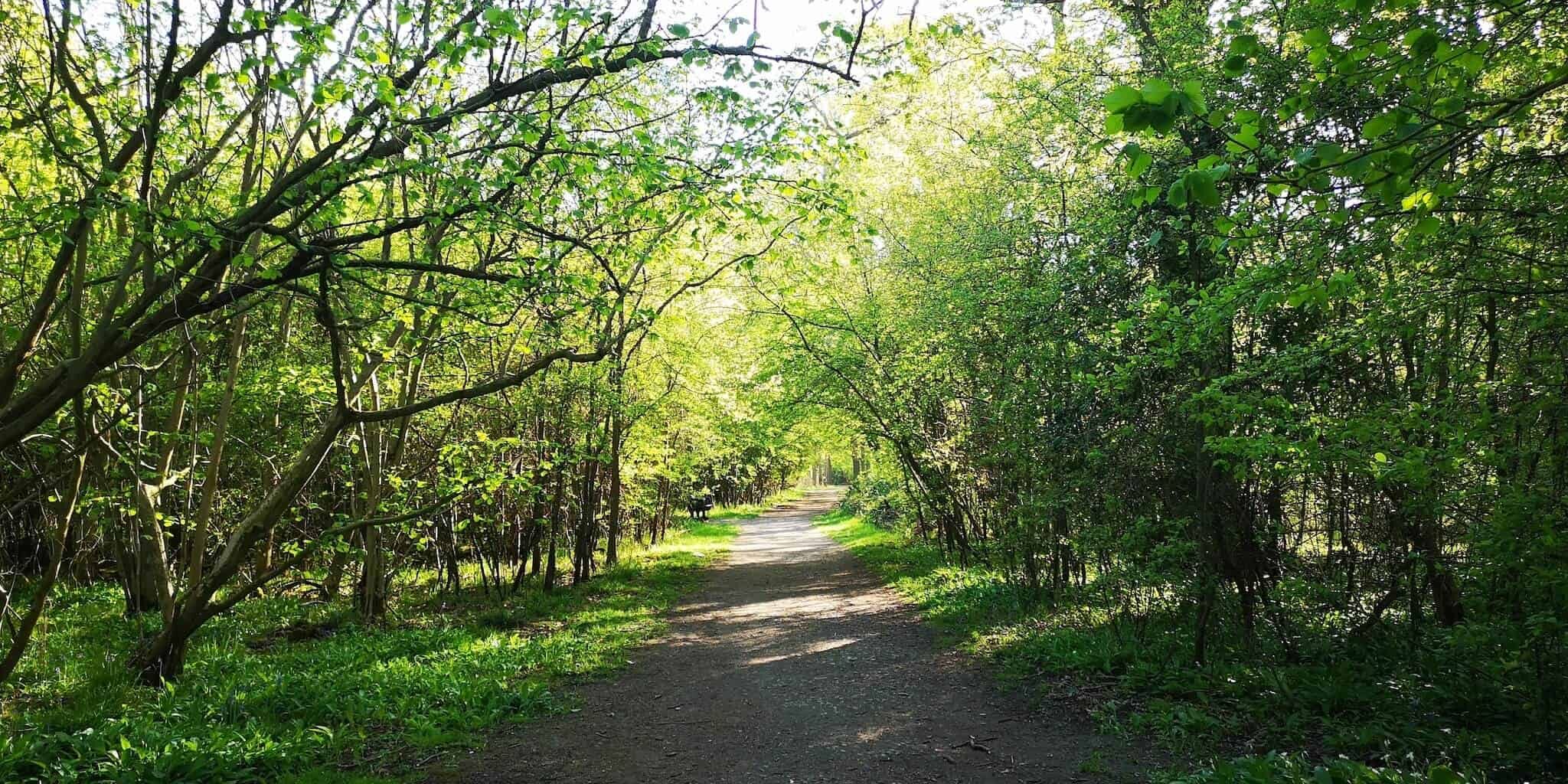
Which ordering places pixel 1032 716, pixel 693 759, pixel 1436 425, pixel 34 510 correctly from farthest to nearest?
1. pixel 34 510
2. pixel 1032 716
3. pixel 693 759
4. pixel 1436 425

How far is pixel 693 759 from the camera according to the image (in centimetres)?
602

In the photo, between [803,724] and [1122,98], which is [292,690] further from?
[1122,98]

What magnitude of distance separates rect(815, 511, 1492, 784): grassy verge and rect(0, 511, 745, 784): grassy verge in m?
5.13

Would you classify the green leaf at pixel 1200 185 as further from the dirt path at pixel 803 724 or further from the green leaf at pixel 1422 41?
the dirt path at pixel 803 724

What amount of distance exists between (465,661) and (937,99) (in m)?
11.3

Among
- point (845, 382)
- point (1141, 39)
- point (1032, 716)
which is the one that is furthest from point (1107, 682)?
point (845, 382)

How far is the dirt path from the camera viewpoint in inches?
222

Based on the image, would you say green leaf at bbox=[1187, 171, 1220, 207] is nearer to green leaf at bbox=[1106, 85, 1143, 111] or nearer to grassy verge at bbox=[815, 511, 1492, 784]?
green leaf at bbox=[1106, 85, 1143, 111]

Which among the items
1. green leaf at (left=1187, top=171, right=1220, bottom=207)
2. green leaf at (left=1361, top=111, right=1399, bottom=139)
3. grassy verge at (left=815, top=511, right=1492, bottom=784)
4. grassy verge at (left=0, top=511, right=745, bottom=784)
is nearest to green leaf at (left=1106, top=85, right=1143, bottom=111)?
green leaf at (left=1187, top=171, right=1220, bottom=207)

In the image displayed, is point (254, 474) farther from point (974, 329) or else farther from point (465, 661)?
point (974, 329)

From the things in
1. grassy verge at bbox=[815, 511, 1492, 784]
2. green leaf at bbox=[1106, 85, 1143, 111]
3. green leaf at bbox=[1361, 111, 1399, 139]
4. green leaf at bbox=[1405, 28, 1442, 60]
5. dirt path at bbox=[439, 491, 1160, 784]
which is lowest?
dirt path at bbox=[439, 491, 1160, 784]

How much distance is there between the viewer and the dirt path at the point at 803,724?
5637 mm

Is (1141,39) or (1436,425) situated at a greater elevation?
(1141,39)

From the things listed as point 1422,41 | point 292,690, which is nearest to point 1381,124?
point 1422,41
